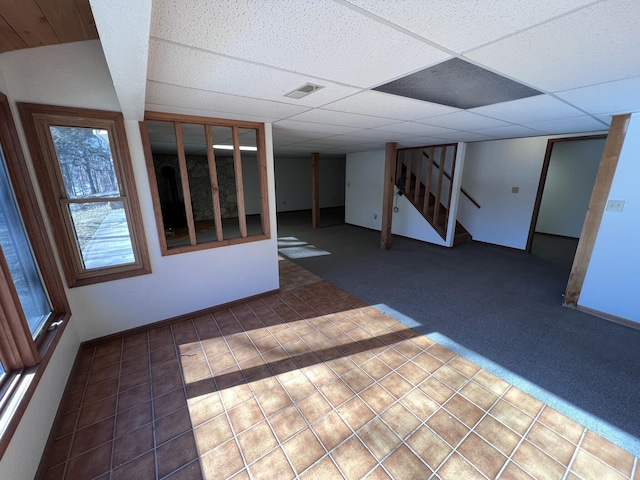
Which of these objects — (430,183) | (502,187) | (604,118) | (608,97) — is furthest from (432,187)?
(608,97)

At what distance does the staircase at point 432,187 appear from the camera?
545 cm

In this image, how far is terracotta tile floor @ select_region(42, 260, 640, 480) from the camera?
138cm

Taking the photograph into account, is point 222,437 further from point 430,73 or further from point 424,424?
point 430,73

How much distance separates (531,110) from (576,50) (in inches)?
52.8

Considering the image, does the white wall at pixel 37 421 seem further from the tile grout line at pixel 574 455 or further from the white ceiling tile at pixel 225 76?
the tile grout line at pixel 574 455

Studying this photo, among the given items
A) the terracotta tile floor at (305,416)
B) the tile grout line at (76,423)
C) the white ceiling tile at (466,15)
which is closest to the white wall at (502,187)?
the terracotta tile floor at (305,416)

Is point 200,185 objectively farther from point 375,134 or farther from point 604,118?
point 604,118

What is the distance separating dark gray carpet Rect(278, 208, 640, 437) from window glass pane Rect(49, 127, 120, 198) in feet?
9.39

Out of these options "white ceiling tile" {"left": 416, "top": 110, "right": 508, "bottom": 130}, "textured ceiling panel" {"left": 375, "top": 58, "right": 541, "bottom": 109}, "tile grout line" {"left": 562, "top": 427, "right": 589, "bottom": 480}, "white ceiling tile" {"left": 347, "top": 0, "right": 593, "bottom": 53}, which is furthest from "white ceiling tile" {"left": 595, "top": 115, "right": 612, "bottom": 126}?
"tile grout line" {"left": 562, "top": 427, "right": 589, "bottom": 480}

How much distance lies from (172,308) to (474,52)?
3.21 metres

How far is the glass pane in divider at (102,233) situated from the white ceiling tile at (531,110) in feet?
11.2

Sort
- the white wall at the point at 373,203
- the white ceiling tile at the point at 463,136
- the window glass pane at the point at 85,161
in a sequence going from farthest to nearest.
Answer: the white wall at the point at 373,203
the white ceiling tile at the point at 463,136
the window glass pane at the point at 85,161

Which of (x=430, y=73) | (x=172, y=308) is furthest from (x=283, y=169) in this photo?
(x=430, y=73)

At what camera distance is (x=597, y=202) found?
8.94ft
